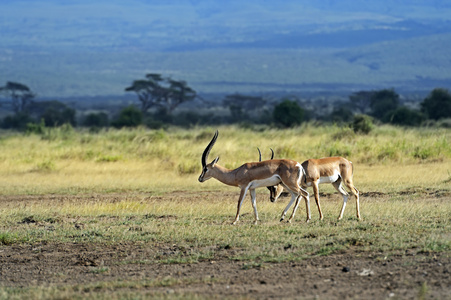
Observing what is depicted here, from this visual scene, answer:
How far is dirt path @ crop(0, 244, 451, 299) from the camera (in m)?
6.63

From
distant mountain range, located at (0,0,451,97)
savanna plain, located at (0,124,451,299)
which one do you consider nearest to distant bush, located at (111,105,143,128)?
savanna plain, located at (0,124,451,299)

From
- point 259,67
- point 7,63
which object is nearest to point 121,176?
point 259,67

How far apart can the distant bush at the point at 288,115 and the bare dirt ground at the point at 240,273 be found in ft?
92.8

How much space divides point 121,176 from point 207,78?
115 m

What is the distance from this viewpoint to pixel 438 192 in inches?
527

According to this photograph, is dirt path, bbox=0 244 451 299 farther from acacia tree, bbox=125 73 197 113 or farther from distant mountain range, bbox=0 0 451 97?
distant mountain range, bbox=0 0 451 97

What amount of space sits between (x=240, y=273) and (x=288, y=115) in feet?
97.9

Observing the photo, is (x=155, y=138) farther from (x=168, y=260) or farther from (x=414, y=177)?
(x=168, y=260)

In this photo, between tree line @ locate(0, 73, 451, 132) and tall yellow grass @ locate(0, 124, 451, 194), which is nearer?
tall yellow grass @ locate(0, 124, 451, 194)

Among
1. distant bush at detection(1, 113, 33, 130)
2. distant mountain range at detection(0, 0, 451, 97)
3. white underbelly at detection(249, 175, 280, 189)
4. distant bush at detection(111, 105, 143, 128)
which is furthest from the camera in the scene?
distant mountain range at detection(0, 0, 451, 97)

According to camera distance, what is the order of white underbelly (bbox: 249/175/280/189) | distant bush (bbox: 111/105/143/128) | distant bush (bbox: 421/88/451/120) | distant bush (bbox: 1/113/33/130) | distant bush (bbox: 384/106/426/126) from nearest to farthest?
white underbelly (bbox: 249/175/280/189) → distant bush (bbox: 384/106/426/126) → distant bush (bbox: 111/105/143/128) → distant bush (bbox: 421/88/451/120) → distant bush (bbox: 1/113/33/130)

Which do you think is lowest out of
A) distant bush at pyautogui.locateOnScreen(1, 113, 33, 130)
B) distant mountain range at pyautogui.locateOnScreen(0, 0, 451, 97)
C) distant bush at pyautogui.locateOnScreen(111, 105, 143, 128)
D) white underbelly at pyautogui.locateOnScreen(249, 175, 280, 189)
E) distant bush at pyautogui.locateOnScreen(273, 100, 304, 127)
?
distant bush at pyautogui.locateOnScreen(1, 113, 33, 130)

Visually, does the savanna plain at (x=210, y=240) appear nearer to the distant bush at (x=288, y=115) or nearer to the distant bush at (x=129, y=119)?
the distant bush at (x=288, y=115)

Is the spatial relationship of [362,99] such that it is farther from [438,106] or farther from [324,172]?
[324,172]
